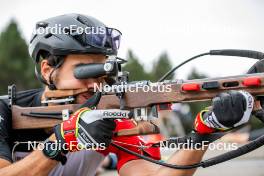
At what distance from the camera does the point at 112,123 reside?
3.50m

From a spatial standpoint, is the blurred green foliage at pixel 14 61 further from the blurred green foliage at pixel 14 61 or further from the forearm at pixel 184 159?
the forearm at pixel 184 159

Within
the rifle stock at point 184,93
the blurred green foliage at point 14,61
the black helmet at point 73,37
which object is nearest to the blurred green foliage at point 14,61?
the blurred green foliage at point 14,61

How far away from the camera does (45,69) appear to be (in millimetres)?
4363

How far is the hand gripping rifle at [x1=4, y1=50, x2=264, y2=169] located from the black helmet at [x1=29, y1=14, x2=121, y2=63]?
25 centimetres

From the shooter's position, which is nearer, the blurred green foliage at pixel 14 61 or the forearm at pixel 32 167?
the forearm at pixel 32 167

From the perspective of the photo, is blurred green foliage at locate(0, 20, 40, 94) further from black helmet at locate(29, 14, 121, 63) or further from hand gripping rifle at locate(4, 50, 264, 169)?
hand gripping rifle at locate(4, 50, 264, 169)

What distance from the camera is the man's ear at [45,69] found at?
430 cm

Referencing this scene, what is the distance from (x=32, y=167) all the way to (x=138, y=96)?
978 mm

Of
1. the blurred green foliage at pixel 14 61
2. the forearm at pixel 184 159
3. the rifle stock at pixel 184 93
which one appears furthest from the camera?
the blurred green foliage at pixel 14 61

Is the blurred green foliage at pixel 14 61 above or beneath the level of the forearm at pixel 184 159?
beneath

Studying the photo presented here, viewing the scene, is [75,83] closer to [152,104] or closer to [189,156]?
[152,104]

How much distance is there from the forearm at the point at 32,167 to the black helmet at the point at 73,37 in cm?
99

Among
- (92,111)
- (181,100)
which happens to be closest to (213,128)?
(181,100)

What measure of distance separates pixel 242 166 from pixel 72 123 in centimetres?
508
